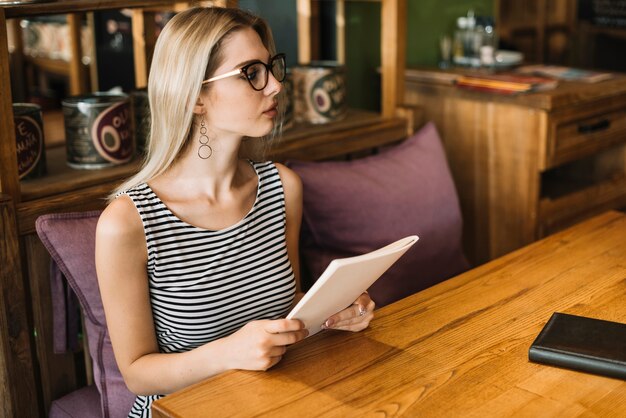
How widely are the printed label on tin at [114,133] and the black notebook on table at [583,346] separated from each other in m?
0.97

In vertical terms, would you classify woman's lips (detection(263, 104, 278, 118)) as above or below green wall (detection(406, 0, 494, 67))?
below

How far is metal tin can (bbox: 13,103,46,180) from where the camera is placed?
5.55ft

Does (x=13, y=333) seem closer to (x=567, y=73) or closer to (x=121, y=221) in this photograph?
(x=121, y=221)

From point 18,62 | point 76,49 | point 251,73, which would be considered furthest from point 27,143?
point 18,62

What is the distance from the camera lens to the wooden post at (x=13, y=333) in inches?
61.5

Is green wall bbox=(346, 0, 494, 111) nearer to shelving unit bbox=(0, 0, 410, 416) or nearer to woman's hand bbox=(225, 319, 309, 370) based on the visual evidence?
shelving unit bbox=(0, 0, 410, 416)

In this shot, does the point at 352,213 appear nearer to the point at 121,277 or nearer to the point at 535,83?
the point at 121,277

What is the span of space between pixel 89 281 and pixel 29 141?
33cm

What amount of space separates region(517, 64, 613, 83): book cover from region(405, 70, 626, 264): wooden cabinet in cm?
5

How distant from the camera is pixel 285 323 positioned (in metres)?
1.33

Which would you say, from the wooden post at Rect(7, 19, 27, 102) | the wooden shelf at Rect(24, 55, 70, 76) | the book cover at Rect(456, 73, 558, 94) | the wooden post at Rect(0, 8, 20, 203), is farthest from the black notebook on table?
the wooden post at Rect(7, 19, 27, 102)

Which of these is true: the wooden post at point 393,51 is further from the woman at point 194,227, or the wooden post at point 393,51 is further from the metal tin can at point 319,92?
the woman at point 194,227

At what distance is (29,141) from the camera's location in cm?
172

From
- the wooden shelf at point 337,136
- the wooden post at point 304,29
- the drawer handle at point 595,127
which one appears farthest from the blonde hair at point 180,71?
the drawer handle at point 595,127
